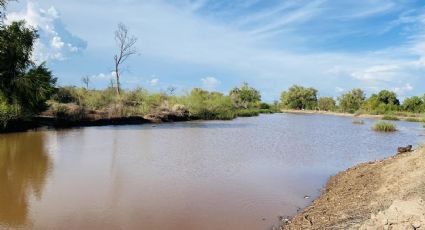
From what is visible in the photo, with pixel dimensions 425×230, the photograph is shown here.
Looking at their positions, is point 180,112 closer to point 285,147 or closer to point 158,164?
point 285,147

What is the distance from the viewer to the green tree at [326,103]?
244 ft

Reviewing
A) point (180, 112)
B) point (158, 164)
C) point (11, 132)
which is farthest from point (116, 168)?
point (180, 112)

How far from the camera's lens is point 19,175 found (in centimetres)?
1091

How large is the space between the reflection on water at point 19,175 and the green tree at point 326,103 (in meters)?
63.2

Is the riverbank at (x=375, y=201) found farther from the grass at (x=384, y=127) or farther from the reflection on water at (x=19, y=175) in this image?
the grass at (x=384, y=127)

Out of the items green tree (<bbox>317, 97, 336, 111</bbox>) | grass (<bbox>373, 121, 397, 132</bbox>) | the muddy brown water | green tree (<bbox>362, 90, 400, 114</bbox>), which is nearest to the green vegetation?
the muddy brown water

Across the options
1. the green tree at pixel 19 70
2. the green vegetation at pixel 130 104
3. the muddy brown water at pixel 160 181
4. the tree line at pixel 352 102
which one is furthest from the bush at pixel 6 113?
the tree line at pixel 352 102

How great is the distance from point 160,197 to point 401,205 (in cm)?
497

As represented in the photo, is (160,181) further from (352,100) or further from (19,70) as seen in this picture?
(352,100)

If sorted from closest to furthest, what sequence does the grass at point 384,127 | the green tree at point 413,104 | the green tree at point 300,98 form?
1. the grass at point 384,127
2. the green tree at point 413,104
3. the green tree at point 300,98

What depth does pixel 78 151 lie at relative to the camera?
15266 millimetres

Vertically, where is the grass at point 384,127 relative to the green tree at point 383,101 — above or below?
below

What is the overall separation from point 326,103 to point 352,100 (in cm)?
623

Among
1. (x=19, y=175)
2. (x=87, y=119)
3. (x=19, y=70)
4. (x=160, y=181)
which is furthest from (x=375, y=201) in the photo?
(x=87, y=119)
